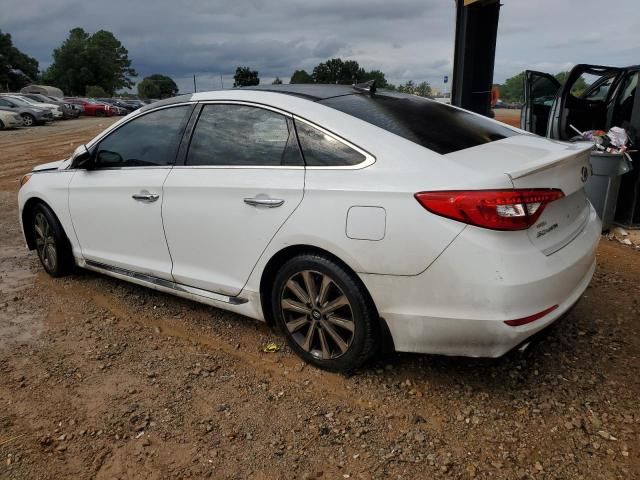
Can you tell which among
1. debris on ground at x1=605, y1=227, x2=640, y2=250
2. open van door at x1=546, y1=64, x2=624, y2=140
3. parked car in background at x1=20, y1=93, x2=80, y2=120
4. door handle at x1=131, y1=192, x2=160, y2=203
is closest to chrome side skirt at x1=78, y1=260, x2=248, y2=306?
door handle at x1=131, y1=192, x2=160, y2=203

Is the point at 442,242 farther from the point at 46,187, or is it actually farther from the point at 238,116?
the point at 46,187

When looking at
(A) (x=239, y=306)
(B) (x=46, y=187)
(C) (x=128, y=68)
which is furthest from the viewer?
(C) (x=128, y=68)

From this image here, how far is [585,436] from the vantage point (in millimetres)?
2410

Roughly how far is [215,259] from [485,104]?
7.90 m

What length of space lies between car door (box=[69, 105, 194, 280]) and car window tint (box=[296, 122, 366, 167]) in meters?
1.05

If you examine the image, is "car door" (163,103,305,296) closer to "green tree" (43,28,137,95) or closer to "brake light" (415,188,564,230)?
"brake light" (415,188,564,230)

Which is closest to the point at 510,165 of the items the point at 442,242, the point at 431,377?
the point at 442,242

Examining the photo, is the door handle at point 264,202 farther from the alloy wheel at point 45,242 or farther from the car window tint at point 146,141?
the alloy wheel at point 45,242

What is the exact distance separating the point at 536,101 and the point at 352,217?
634 centimetres

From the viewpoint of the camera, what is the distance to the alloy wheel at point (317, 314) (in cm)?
276

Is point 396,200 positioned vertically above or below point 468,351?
above

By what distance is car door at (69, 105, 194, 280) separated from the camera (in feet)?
11.5

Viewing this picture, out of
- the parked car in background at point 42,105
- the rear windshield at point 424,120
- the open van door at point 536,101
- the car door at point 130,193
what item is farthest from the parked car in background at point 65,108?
the rear windshield at point 424,120

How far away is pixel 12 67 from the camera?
83.4 m
